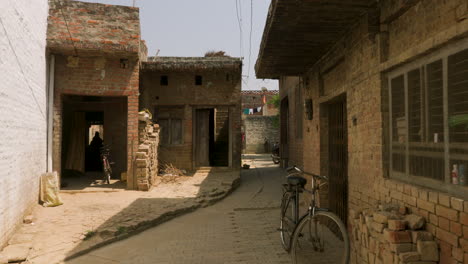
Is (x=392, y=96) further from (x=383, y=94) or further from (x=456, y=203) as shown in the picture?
(x=456, y=203)

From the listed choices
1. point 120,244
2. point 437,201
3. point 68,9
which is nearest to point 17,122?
point 120,244

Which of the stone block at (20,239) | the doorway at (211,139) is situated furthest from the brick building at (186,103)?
the stone block at (20,239)

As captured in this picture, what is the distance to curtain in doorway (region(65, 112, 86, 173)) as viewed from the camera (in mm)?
11383

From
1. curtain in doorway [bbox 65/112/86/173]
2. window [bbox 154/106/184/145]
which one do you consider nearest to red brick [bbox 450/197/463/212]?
window [bbox 154/106/184/145]

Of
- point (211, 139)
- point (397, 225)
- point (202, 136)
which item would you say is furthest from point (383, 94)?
point (211, 139)

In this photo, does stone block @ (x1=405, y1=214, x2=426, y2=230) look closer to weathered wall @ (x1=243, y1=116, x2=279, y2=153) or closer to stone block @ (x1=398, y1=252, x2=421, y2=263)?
stone block @ (x1=398, y1=252, x2=421, y2=263)

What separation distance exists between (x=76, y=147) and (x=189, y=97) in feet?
15.1

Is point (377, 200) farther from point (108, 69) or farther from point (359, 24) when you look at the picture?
point (108, 69)

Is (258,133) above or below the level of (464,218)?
above

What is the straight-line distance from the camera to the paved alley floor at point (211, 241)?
4.39m

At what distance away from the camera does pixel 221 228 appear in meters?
5.91

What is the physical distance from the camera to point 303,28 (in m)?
4.18

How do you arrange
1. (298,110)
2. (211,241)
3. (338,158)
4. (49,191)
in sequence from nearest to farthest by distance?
1. (211,241)
2. (338,158)
3. (49,191)
4. (298,110)

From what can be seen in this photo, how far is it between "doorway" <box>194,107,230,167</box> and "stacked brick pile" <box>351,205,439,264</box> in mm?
10130
